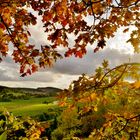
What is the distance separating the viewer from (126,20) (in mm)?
7336

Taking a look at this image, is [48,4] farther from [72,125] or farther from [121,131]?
[72,125]

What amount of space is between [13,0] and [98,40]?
72.2 inches

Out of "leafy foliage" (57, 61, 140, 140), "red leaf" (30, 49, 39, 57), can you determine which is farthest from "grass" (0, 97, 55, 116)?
"leafy foliage" (57, 61, 140, 140)

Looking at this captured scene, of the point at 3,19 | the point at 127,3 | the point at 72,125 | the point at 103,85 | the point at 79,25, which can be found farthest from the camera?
the point at 72,125

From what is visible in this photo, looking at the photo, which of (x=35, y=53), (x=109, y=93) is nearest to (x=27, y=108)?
(x=35, y=53)

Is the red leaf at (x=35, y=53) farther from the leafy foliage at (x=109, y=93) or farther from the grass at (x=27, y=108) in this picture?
the grass at (x=27, y=108)

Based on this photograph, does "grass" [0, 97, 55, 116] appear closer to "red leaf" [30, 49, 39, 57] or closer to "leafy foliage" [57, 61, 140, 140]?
"red leaf" [30, 49, 39, 57]

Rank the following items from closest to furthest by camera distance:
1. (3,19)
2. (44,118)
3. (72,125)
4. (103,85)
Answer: (103,85), (3,19), (72,125), (44,118)

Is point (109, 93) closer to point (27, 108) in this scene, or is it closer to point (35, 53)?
point (35, 53)

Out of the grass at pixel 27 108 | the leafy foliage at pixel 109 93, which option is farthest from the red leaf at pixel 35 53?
the grass at pixel 27 108

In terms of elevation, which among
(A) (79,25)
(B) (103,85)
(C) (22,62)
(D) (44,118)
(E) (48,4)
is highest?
(E) (48,4)

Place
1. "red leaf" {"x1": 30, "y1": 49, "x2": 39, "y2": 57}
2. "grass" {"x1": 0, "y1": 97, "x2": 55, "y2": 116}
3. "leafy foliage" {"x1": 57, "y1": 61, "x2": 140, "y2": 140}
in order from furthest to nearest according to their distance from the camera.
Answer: "grass" {"x1": 0, "y1": 97, "x2": 55, "y2": 116} < "red leaf" {"x1": 30, "y1": 49, "x2": 39, "y2": 57} < "leafy foliage" {"x1": 57, "y1": 61, "x2": 140, "y2": 140}

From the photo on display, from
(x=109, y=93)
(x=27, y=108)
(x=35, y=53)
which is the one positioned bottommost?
(x=27, y=108)

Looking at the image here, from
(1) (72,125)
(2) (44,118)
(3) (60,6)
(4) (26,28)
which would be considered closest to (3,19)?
(4) (26,28)
